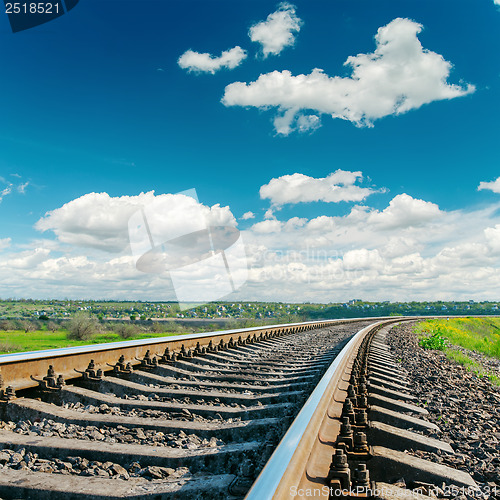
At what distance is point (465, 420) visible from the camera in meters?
4.36

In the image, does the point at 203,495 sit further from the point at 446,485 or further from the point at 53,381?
the point at 53,381

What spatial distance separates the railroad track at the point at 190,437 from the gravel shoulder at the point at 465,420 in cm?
19

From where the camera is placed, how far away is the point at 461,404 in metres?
5.20

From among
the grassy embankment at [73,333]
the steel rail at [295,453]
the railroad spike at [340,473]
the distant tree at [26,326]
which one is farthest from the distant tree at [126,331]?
the railroad spike at [340,473]

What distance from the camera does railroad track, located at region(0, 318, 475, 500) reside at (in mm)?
2143

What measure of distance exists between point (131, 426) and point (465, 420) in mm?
3175

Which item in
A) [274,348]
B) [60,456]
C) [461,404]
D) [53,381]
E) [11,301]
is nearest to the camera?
[60,456]

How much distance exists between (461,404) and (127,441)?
4002mm

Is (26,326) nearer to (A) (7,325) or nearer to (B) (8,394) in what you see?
(A) (7,325)

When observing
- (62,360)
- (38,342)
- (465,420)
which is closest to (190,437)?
(62,360)

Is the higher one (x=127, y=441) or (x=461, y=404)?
(x=127, y=441)

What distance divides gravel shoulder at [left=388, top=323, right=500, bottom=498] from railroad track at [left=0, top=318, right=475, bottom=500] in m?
0.19

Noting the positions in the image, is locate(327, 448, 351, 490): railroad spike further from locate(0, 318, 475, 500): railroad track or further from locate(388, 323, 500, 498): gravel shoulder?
locate(388, 323, 500, 498): gravel shoulder

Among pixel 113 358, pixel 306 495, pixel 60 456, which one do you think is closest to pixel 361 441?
pixel 306 495
